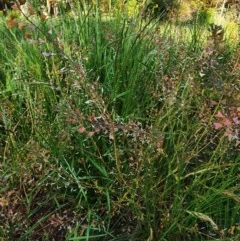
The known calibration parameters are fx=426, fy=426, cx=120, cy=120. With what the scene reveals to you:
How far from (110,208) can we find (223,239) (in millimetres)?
503

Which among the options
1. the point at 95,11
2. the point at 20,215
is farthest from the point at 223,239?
the point at 95,11

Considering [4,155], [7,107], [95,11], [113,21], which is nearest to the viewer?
[4,155]

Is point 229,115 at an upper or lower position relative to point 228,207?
upper

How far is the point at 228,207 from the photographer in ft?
5.91

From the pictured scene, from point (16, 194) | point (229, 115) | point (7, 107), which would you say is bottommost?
point (16, 194)

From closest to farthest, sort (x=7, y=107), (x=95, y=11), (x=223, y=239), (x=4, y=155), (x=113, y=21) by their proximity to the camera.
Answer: (x=223, y=239) → (x=4, y=155) → (x=7, y=107) → (x=95, y=11) → (x=113, y=21)

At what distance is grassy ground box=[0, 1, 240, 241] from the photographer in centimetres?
171

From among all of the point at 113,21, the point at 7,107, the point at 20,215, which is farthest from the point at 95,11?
the point at 20,215

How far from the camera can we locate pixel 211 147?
197 cm

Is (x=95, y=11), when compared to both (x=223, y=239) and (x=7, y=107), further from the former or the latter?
(x=223, y=239)

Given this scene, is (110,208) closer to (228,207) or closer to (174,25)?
(228,207)

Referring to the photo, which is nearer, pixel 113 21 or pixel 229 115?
pixel 229 115

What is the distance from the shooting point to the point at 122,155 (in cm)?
200

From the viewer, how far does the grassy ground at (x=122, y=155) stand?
5.61 feet
